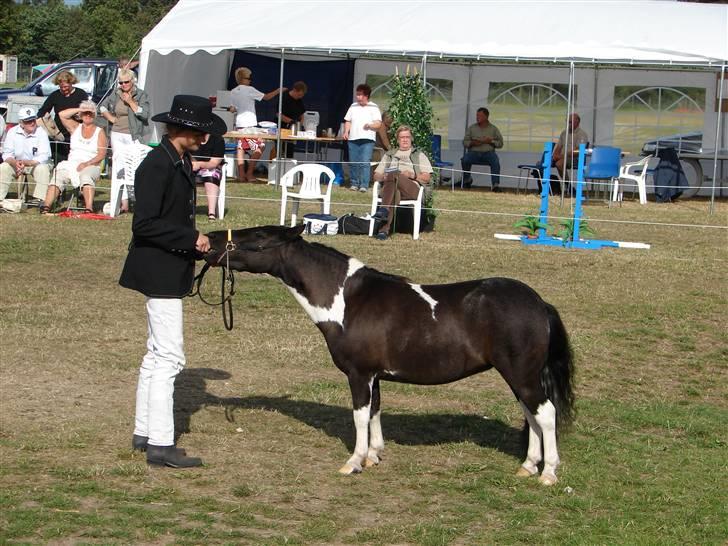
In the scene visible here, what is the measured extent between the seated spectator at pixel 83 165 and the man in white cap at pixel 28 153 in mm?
270

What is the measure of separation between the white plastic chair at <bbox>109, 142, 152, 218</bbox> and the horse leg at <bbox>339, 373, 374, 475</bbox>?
11290 millimetres

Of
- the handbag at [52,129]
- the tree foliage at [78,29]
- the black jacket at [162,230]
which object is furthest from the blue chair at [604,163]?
the tree foliage at [78,29]

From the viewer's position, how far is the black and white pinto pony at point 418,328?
6.39 metres

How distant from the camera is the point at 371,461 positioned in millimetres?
6746

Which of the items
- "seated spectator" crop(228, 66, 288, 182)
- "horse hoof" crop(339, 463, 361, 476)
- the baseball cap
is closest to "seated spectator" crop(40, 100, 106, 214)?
the baseball cap

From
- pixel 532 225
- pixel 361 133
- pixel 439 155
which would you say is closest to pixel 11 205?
pixel 361 133

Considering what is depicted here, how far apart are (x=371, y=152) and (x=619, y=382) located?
14.2 m

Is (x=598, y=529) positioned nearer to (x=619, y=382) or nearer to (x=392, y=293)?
(x=392, y=293)

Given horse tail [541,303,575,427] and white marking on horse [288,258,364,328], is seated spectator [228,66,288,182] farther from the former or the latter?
horse tail [541,303,575,427]

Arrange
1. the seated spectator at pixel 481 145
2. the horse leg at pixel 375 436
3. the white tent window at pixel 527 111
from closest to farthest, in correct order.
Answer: the horse leg at pixel 375 436
the seated spectator at pixel 481 145
the white tent window at pixel 527 111

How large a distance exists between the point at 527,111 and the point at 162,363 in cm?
2058

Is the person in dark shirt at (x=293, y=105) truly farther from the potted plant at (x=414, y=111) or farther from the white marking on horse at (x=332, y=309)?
the white marking on horse at (x=332, y=309)

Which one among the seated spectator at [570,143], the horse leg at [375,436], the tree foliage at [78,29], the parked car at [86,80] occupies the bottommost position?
the horse leg at [375,436]

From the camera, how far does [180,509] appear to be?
5.84 meters
